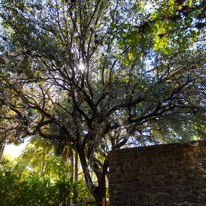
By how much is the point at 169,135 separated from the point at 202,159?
3.28 metres

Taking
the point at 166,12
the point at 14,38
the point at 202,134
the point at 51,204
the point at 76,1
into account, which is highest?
the point at 76,1

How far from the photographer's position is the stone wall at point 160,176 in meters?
4.96

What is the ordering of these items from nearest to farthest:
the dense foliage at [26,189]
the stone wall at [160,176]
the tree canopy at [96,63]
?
the stone wall at [160,176]
the tree canopy at [96,63]
the dense foliage at [26,189]

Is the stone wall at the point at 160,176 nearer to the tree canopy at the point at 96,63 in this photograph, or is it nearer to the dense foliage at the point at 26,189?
the tree canopy at the point at 96,63

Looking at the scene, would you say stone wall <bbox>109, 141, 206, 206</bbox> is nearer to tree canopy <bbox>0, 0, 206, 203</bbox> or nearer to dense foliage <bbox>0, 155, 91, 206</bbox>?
tree canopy <bbox>0, 0, 206, 203</bbox>

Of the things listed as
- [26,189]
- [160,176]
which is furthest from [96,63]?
[26,189]

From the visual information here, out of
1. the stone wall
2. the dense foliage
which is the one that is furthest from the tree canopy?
the dense foliage

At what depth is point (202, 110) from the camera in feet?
18.6

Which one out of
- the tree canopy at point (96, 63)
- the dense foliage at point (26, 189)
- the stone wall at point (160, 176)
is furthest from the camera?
the dense foliage at point (26, 189)

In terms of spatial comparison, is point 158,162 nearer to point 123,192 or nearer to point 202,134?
point 123,192

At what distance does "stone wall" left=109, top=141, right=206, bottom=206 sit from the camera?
4.96 meters

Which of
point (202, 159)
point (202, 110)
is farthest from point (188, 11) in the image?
point (202, 159)

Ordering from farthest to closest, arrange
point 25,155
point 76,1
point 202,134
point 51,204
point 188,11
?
point 25,155, point 51,204, point 202,134, point 76,1, point 188,11

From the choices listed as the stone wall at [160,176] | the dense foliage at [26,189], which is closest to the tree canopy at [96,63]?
the stone wall at [160,176]
